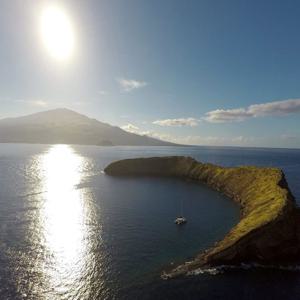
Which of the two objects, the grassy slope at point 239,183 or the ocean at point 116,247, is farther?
the grassy slope at point 239,183

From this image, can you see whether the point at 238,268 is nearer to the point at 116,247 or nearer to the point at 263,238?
the point at 263,238

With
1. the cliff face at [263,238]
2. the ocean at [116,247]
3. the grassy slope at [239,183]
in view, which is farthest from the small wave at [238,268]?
the grassy slope at [239,183]

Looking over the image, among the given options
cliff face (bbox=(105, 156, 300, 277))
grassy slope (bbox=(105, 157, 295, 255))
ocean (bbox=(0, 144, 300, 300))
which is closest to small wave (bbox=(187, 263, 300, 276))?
ocean (bbox=(0, 144, 300, 300))

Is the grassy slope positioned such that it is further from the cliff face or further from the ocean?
the ocean

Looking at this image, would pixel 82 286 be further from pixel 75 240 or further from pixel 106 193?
pixel 106 193

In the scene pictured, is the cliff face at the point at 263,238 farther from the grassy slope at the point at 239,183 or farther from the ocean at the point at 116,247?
the ocean at the point at 116,247

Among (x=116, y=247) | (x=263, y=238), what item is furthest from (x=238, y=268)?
(x=116, y=247)

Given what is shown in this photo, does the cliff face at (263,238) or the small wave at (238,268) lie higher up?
the cliff face at (263,238)

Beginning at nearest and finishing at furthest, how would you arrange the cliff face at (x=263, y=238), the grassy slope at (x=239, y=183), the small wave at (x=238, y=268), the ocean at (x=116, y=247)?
1. the ocean at (x=116, y=247)
2. the small wave at (x=238, y=268)
3. the cliff face at (x=263, y=238)
4. the grassy slope at (x=239, y=183)

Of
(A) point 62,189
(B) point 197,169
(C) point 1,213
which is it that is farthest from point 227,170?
(C) point 1,213
